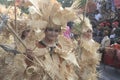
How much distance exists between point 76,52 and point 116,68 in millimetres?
6089

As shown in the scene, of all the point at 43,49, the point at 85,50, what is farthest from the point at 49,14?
the point at 85,50

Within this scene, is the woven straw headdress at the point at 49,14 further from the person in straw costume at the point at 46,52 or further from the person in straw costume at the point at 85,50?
the person in straw costume at the point at 85,50

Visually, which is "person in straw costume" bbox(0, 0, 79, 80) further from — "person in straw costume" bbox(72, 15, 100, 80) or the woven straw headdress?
"person in straw costume" bbox(72, 15, 100, 80)

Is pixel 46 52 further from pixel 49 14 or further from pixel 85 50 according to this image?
pixel 85 50

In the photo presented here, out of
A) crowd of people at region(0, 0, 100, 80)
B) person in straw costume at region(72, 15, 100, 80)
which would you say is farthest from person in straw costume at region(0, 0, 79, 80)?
person in straw costume at region(72, 15, 100, 80)

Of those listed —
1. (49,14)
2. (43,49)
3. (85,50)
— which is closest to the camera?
(43,49)

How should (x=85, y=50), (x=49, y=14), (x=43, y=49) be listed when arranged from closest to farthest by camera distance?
(x=43, y=49) < (x=49, y=14) < (x=85, y=50)

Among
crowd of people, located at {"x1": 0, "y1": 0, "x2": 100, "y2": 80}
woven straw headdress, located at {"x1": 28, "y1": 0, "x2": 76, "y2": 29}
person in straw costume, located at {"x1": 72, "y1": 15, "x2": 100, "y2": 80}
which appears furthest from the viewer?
person in straw costume, located at {"x1": 72, "y1": 15, "x2": 100, "y2": 80}

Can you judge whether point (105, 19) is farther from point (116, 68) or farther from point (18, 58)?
point (18, 58)

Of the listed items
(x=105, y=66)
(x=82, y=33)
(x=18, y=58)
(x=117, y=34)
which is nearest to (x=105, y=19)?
(x=117, y=34)

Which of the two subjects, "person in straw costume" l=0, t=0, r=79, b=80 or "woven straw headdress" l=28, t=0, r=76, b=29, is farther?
"woven straw headdress" l=28, t=0, r=76, b=29

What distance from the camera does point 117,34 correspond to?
12188mm

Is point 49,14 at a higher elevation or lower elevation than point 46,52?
higher

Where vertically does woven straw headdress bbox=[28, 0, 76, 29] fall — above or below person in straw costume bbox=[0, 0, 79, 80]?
above
